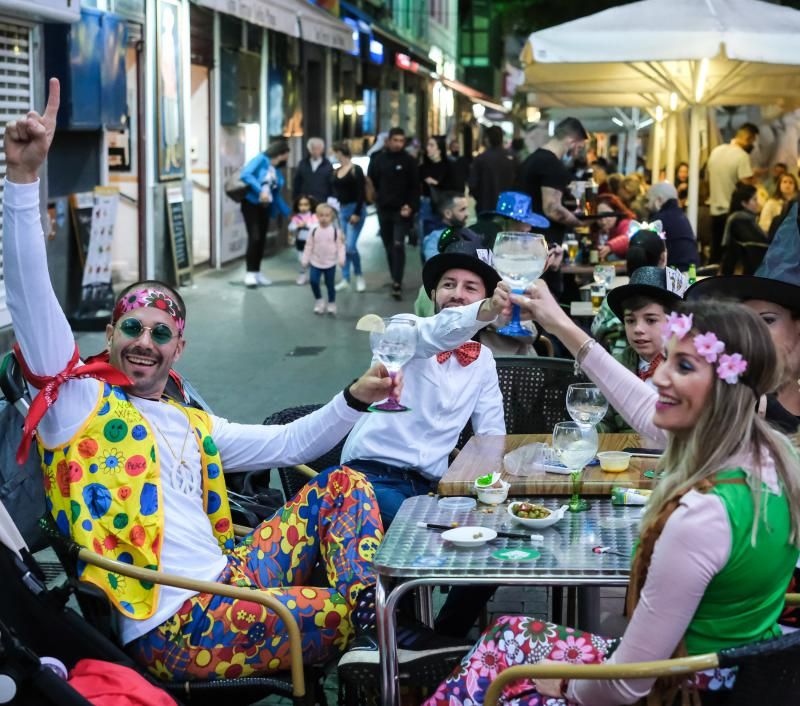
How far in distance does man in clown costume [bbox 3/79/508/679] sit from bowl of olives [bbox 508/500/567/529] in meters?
0.40

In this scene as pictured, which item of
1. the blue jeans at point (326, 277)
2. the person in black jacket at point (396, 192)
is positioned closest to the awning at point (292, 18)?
the person in black jacket at point (396, 192)

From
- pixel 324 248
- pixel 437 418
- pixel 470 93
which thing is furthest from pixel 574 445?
pixel 470 93

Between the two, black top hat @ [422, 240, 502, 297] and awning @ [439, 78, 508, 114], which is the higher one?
awning @ [439, 78, 508, 114]

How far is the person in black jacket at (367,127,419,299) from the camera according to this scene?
15.1 metres

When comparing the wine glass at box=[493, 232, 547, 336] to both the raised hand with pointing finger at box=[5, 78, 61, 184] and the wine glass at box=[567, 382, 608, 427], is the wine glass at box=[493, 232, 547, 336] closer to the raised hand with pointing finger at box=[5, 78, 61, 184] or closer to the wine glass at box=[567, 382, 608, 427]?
the wine glass at box=[567, 382, 608, 427]

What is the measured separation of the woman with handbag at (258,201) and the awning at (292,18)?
1.55 m

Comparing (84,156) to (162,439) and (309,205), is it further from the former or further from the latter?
(162,439)

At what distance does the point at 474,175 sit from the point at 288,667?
40.2 feet

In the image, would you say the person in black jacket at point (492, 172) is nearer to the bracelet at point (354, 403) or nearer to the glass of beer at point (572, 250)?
the glass of beer at point (572, 250)

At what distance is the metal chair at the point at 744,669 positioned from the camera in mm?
2523

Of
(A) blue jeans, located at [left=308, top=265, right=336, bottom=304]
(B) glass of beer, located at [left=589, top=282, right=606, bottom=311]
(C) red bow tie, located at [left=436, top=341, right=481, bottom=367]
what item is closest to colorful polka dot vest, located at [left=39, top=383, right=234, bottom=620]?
(C) red bow tie, located at [left=436, top=341, right=481, bottom=367]

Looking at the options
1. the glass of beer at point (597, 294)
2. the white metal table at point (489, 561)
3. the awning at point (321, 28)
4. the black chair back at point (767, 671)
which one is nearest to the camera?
the black chair back at point (767, 671)

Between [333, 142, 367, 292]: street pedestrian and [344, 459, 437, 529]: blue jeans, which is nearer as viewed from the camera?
[344, 459, 437, 529]: blue jeans

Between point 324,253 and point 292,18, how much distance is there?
4.79m
